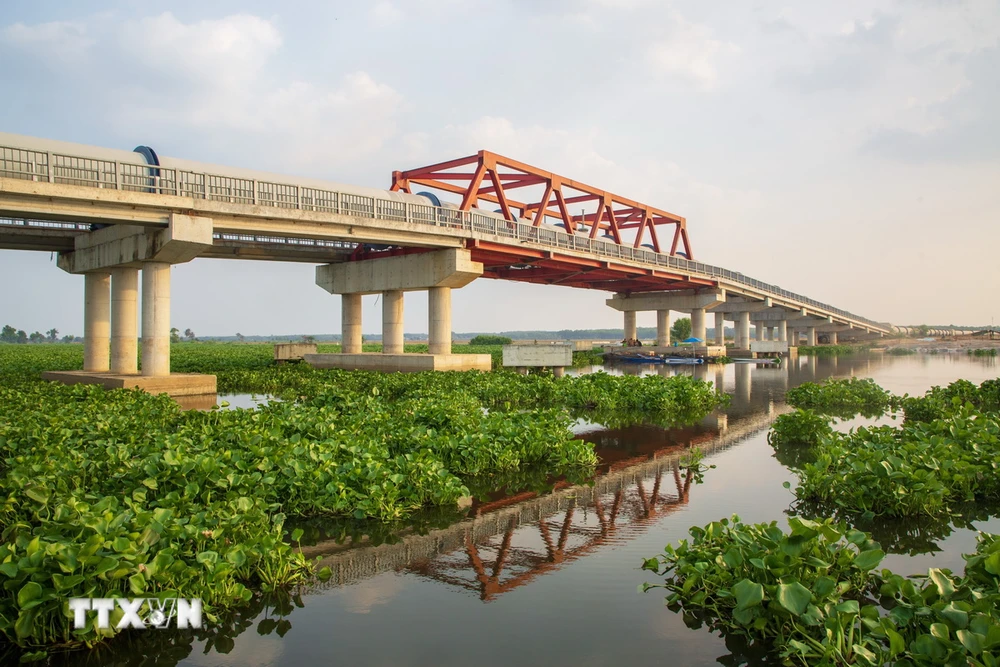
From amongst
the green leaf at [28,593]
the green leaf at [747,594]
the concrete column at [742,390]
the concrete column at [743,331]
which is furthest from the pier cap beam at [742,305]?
the green leaf at [28,593]

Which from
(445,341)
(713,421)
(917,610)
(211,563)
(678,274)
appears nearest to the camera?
(917,610)

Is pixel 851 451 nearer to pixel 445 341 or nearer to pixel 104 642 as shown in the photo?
pixel 104 642

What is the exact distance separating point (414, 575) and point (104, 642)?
282 cm

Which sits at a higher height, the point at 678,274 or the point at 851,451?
the point at 678,274

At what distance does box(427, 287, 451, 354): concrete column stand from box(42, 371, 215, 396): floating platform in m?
11.4

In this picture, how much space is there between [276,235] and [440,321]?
997 centimetres

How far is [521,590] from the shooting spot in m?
6.55

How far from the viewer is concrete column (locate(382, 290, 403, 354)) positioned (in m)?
33.9

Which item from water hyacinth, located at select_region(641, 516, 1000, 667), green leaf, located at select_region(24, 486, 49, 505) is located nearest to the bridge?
green leaf, located at select_region(24, 486, 49, 505)

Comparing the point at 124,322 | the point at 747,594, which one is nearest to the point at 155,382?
the point at 124,322

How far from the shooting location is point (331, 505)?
28.5 ft

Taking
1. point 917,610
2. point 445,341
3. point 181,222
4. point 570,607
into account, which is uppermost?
point 181,222

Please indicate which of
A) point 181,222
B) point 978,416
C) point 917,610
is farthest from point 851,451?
point 181,222

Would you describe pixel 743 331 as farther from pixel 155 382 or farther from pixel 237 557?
pixel 237 557
